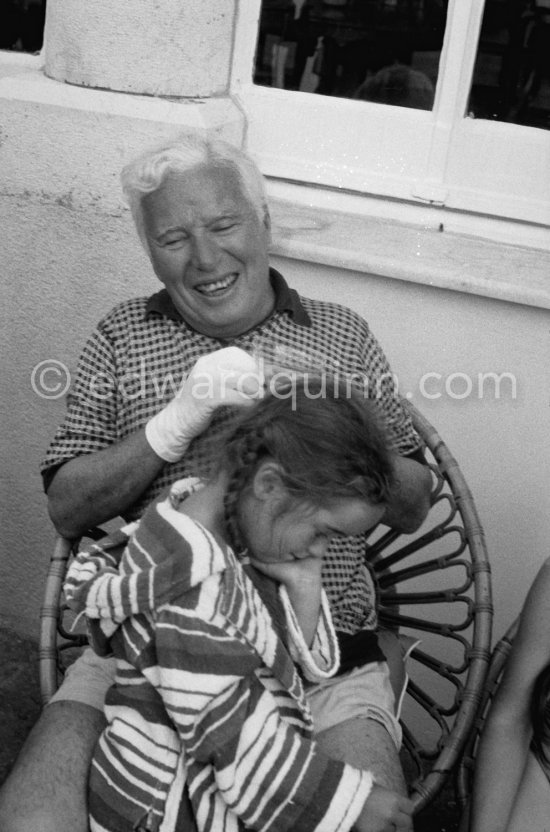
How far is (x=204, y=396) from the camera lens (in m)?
1.95

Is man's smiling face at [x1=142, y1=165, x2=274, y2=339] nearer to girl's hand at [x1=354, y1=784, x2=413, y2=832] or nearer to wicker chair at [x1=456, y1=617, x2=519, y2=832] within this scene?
wicker chair at [x1=456, y1=617, x2=519, y2=832]

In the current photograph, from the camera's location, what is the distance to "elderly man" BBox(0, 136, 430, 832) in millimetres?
2035

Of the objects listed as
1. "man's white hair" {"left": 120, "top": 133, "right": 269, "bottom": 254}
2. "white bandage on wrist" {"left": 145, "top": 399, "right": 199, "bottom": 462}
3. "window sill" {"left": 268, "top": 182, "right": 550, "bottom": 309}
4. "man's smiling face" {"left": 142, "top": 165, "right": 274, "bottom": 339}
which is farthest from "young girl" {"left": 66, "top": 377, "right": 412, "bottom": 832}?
"window sill" {"left": 268, "top": 182, "right": 550, "bottom": 309}

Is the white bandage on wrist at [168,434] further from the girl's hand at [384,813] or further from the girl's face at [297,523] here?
the girl's hand at [384,813]

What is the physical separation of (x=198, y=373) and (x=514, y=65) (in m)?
1.56

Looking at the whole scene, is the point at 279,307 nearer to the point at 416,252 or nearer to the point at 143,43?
the point at 416,252

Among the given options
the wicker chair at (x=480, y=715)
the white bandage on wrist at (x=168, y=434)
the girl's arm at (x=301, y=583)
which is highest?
the white bandage on wrist at (x=168, y=434)

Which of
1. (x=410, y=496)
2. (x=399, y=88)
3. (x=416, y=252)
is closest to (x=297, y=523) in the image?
(x=410, y=496)

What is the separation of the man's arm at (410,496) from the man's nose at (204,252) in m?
0.54

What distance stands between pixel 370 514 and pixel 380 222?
1.29 meters

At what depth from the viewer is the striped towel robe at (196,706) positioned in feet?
5.50

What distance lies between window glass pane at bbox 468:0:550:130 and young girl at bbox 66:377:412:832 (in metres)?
1.36

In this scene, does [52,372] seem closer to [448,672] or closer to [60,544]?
[60,544]

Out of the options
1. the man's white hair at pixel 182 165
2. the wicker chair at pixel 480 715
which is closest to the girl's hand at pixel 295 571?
the wicker chair at pixel 480 715
